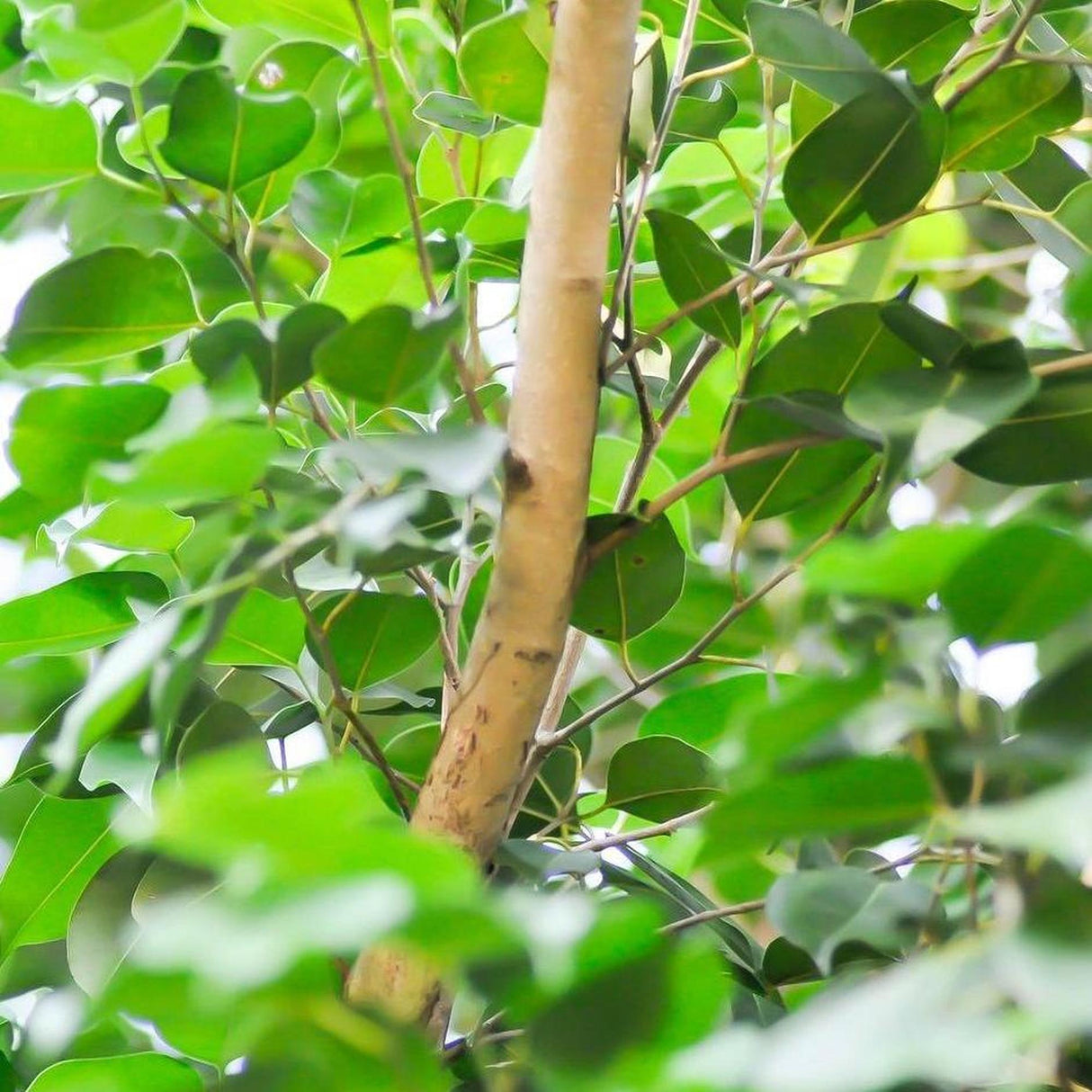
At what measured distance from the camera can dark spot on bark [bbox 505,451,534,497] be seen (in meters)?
0.46

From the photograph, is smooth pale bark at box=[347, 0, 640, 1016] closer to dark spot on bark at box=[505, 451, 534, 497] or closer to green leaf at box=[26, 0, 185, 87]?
dark spot on bark at box=[505, 451, 534, 497]

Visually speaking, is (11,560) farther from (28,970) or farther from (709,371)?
(709,371)

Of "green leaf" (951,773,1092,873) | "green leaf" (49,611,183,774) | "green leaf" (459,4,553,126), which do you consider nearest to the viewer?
"green leaf" (951,773,1092,873)

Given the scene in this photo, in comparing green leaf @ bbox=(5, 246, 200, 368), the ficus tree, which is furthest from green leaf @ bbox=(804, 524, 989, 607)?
green leaf @ bbox=(5, 246, 200, 368)

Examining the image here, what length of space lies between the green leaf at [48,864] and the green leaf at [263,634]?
12 centimetres

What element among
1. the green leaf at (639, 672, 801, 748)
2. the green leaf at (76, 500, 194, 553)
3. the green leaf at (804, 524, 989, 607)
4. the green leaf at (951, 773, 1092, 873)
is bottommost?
the green leaf at (639, 672, 801, 748)

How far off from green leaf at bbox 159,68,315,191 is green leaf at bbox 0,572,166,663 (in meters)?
0.19

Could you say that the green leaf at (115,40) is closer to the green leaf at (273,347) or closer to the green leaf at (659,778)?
the green leaf at (273,347)

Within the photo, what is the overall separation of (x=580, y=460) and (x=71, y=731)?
0.69ft

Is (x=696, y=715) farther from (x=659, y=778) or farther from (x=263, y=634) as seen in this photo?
(x=263, y=634)

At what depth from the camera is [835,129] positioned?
479mm

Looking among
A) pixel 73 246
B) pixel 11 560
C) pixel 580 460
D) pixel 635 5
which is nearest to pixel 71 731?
pixel 580 460

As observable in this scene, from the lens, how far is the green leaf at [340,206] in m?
0.55

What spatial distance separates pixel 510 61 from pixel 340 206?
0.10 m
